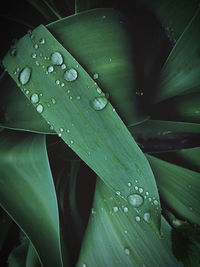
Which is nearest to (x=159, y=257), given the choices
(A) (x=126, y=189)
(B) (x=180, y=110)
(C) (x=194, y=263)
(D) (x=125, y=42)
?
A: (C) (x=194, y=263)

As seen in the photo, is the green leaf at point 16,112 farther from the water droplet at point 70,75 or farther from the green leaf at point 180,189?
the green leaf at point 180,189

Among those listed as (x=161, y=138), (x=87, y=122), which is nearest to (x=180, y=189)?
(x=161, y=138)

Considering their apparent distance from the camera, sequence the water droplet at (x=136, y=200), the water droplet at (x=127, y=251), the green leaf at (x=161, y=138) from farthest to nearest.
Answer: the green leaf at (x=161, y=138), the water droplet at (x=127, y=251), the water droplet at (x=136, y=200)

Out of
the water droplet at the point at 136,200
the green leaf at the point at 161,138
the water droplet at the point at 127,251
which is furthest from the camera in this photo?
the green leaf at the point at 161,138

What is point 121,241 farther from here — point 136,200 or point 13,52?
point 13,52

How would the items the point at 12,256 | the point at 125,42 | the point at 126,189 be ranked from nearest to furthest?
the point at 126,189 < the point at 125,42 < the point at 12,256

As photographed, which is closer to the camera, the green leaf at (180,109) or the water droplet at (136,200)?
the water droplet at (136,200)

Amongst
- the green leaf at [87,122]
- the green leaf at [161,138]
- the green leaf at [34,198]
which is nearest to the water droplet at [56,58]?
the green leaf at [87,122]

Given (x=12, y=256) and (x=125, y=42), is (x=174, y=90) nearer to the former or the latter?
(x=125, y=42)

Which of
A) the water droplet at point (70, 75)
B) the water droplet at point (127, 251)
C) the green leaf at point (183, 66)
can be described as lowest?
the water droplet at point (127, 251)
